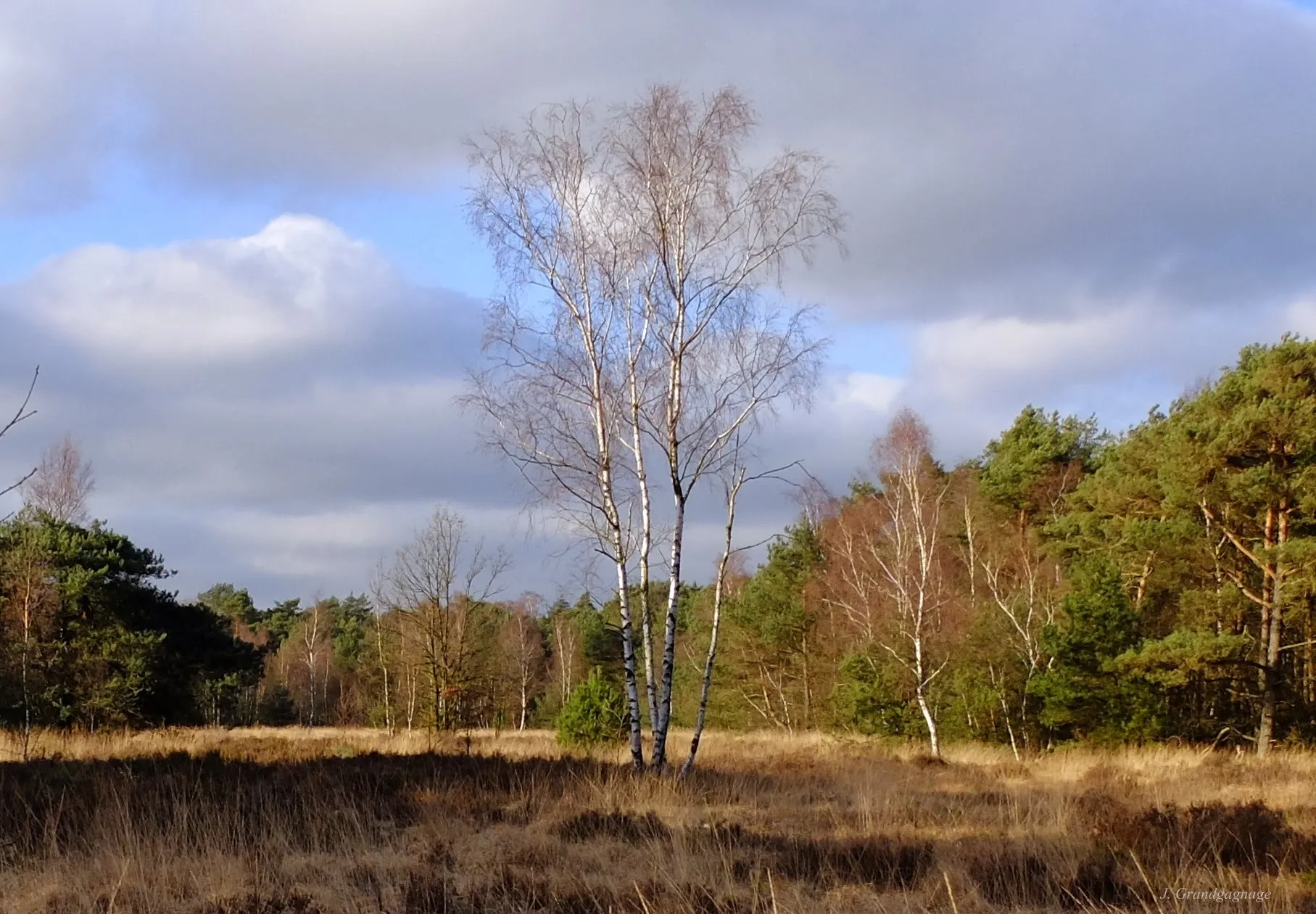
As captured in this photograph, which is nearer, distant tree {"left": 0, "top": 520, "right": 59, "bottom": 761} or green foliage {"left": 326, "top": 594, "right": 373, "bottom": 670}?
distant tree {"left": 0, "top": 520, "right": 59, "bottom": 761}

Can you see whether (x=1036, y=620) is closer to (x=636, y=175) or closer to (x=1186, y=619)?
(x=1186, y=619)

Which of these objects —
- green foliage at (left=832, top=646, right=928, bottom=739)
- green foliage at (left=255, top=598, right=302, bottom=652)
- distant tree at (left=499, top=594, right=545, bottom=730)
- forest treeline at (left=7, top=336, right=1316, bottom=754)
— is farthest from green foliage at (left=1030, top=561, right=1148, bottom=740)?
green foliage at (left=255, top=598, right=302, bottom=652)

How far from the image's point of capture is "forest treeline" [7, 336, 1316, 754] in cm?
2141

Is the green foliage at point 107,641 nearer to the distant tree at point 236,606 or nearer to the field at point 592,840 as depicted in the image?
the field at point 592,840

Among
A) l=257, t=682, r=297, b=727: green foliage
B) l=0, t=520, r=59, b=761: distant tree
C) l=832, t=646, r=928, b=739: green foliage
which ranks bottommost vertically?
l=257, t=682, r=297, b=727: green foliage

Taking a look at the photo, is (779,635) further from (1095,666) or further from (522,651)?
(522,651)

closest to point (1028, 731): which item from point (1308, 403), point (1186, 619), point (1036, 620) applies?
point (1036, 620)

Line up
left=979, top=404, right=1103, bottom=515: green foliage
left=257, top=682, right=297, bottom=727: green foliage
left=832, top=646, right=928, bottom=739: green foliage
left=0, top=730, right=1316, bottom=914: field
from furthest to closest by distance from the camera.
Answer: left=257, top=682, right=297, bottom=727: green foliage < left=979, top=404, right=1103, bottom=515: green foliage < left=832, top=646, right=928, bottom=739: green foliage < left=0, top=730, right=1316, bottom=914: field

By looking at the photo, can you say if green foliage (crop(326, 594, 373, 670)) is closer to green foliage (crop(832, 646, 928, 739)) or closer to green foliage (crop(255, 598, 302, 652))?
green foliage (crop(255, 598, 302, 652))

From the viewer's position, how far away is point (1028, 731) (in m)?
24.9

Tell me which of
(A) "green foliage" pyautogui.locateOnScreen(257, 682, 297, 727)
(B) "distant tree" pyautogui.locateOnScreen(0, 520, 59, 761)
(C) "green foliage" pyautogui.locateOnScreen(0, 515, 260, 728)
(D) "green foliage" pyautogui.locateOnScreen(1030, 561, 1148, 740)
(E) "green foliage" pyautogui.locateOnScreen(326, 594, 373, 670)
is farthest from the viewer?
(E) "green foliage" pyautogui.locateOnScreen(326, 594, 373, 670)

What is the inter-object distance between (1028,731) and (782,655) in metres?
15.5

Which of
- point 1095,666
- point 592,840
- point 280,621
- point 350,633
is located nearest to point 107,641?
point 592,840

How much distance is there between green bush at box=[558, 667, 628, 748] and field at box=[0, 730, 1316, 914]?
6.69 meters
